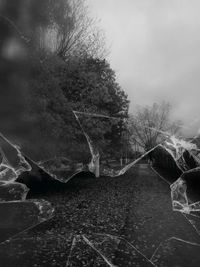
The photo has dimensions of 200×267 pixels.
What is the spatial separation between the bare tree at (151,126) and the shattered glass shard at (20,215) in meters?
4.91

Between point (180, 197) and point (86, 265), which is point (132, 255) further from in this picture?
point (180, 197)

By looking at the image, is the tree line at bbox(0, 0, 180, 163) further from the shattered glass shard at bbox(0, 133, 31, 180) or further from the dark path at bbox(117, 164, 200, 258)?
Result: the dark path at bbox(117, 164, 200, 258)

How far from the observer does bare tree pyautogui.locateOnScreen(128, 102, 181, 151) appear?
13.4ft

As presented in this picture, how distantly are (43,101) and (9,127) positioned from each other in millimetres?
1528

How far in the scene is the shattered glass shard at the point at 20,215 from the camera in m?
8.46

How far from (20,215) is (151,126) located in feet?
21.5

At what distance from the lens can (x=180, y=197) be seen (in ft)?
14.6

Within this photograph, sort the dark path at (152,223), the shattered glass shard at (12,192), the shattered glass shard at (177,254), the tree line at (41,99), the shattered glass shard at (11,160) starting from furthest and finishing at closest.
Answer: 1. the shattered glass shard at (12,192)
2. the dark path at (152,223)
3. the shattered glass shard at (177,254)
4. the shattered glass shard at (11,160)
5. the tree line at (41,99)

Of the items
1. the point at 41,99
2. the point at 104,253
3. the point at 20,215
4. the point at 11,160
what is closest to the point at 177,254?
the point at 104,253

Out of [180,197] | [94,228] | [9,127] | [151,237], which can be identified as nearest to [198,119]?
[180,197]

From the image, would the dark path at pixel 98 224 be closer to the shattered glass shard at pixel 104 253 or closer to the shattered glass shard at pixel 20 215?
the shattered glass shard at pixel 104 253

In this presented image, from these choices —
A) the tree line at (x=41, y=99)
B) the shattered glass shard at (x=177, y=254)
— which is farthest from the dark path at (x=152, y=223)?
the tree line at (x=41, y=99)

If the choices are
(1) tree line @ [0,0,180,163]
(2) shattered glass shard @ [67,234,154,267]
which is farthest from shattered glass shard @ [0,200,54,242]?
(1) tree line @ [0,0,180,163]

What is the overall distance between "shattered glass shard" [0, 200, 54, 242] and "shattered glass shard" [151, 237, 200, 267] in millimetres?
3492
